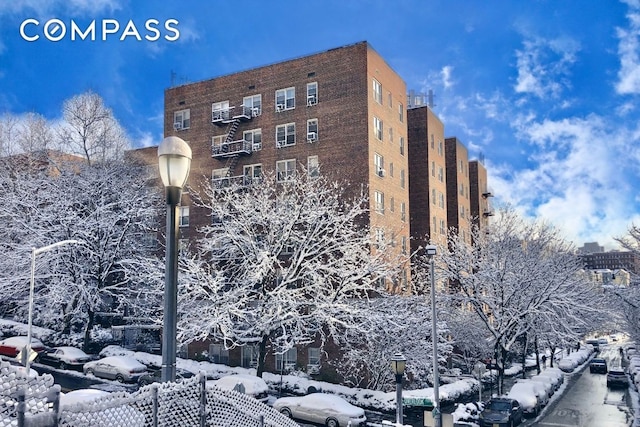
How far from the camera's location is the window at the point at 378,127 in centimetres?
3728

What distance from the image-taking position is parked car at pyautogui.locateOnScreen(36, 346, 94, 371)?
3491 cm

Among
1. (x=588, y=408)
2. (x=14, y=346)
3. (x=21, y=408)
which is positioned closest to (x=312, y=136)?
(x=14, y=346)

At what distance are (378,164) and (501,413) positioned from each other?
713 inches

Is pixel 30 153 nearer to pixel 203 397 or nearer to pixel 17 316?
pixel 17 316

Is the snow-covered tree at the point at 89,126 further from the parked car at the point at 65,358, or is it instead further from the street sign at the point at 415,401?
the street sign at the point at 415,401

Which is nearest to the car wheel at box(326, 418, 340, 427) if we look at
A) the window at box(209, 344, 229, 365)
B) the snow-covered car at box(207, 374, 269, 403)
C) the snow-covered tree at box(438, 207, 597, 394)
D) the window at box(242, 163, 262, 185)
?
the snow-covered car at box(207, 374, 269, 403)

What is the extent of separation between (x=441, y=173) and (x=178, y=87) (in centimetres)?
2504

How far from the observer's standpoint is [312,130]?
125 ft

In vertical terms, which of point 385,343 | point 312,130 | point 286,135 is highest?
point 312,130

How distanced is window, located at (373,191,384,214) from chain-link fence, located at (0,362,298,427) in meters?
29.1

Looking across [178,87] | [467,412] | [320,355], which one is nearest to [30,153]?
[178,87]

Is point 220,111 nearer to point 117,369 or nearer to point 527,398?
point 117,369

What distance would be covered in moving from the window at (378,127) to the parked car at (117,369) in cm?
2145

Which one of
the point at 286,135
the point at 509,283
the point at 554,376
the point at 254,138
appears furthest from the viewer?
the point at 554,376
